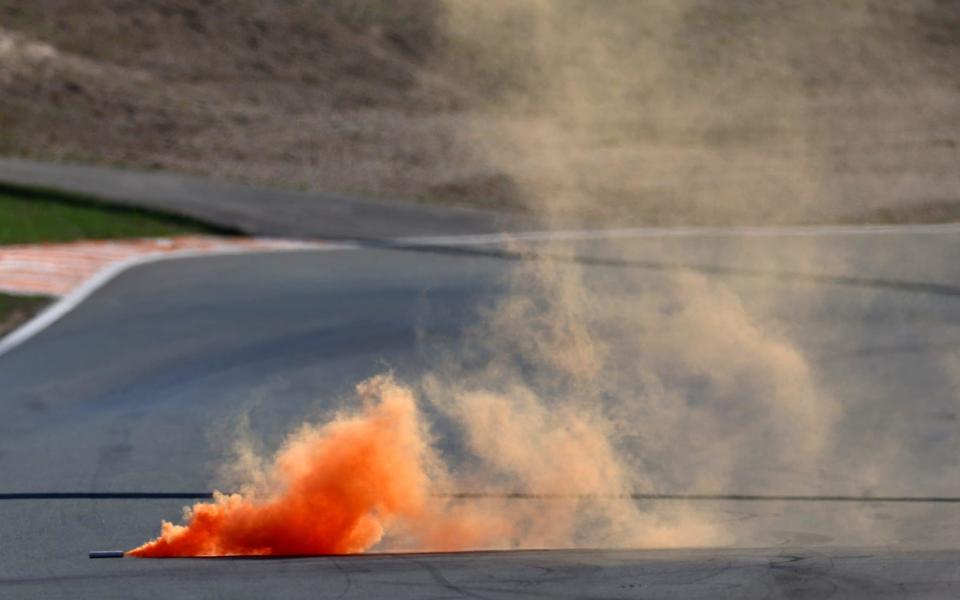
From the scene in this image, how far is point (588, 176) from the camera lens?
21.9m

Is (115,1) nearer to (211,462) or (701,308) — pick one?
(701,308)

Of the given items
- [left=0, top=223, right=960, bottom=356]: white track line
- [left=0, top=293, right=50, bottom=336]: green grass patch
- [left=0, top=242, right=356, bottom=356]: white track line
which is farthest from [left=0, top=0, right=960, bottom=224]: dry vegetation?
[left=0, top=293, right=50, bottom=336]: green grass patch

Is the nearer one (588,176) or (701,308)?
(701,308)

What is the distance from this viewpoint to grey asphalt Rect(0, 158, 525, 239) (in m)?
17.0

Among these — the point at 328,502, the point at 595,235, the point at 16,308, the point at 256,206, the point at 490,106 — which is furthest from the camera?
the point at 490,106

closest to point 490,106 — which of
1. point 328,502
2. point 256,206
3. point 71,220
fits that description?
point 256,206

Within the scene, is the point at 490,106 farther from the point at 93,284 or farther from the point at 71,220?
the point at 93,284

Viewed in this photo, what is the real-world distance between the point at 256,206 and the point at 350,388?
9422mm

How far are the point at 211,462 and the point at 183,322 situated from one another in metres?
4.14

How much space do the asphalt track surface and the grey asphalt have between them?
65.4 inches

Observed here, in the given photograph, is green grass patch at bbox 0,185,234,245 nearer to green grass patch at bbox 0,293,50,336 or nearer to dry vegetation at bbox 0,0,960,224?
green grass patch at bbox 0,293,50,336

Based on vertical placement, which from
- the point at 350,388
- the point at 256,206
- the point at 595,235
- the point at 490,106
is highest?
the point at 490,106

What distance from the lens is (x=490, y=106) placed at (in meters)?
24.9

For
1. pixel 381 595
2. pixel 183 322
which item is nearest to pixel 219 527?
pixel 381 595
